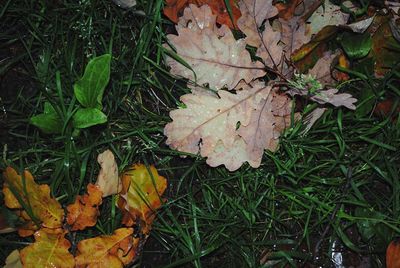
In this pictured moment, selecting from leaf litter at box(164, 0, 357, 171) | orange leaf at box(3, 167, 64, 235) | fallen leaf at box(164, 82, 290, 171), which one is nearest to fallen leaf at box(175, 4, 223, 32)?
leaf litter at box(164, 0, 357, 171)

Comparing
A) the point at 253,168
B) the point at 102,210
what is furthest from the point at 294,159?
the point at 102,210

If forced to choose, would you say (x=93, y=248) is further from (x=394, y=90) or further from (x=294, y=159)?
(x=394, y=90)

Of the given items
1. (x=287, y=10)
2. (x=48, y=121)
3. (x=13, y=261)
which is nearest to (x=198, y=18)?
(x=287, y=10)

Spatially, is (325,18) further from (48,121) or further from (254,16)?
(48,121)

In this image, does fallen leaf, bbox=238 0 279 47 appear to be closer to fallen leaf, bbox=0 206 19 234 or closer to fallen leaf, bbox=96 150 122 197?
fallen leaf, bbox=96 150 122 197

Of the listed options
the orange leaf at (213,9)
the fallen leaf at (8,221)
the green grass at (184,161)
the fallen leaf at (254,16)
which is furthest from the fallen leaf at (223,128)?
the fallen leaf at (8,221)

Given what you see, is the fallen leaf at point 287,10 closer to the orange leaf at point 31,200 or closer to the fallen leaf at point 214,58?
the fallen leaf at point 214,58
